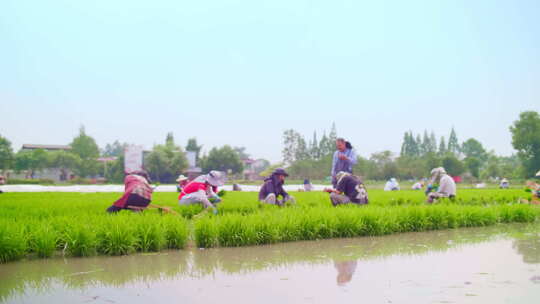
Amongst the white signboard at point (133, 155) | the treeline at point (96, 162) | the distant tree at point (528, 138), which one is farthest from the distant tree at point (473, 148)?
the white signboard at point (133, 155)

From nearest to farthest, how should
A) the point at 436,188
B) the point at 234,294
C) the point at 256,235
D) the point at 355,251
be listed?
the point at 234,294
the point at 355,251
the point at 256,235
the point at 436,188

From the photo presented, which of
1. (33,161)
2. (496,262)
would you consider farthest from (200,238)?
(33,161)

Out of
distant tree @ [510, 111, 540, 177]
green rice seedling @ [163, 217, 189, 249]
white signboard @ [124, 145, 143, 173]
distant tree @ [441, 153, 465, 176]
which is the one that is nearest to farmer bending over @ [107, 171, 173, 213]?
green rice seedling @ [163, 217, 189, 249]

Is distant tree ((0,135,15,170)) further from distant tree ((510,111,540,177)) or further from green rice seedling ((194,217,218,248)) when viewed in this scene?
distant tree ((510,111,540,177))

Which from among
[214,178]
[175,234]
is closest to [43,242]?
[175,234]

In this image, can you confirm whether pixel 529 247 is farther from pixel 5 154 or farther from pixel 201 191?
pixel 5 154

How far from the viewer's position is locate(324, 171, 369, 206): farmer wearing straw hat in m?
8.30

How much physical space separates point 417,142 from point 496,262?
264 feet

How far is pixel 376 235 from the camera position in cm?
644

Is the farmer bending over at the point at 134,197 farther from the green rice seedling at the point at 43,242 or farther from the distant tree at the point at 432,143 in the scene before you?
the distant tree at the point at 432,143

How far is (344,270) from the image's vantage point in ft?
12.9

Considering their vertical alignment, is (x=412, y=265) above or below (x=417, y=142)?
below

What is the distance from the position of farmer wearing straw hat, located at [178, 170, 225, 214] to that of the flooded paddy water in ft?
9.39

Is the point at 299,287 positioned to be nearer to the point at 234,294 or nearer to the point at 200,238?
the point at 234,294
